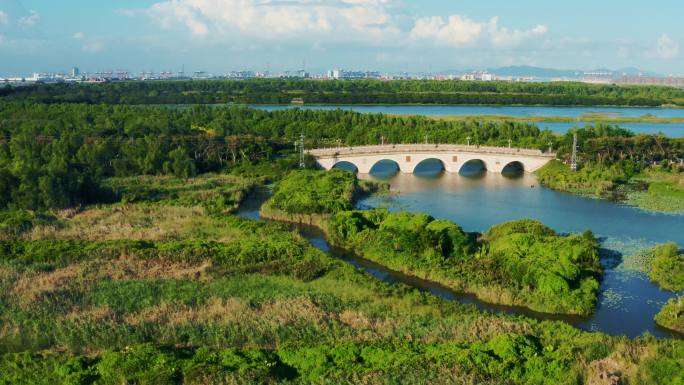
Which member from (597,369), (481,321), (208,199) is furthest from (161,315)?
(208,199)

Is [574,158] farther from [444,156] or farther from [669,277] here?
[669,277]

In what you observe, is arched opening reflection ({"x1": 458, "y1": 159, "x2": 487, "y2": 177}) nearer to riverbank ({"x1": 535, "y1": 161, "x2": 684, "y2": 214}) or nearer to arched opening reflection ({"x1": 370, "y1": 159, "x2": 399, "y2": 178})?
riverbank ({"x1": 535, "y1": 161, "x2": 684, "y2": 214})

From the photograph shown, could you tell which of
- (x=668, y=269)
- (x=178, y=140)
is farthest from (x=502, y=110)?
(x=668, y=269)

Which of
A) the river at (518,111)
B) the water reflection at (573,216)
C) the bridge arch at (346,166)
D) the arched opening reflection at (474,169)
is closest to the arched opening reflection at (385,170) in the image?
the water reflection at (573,216)

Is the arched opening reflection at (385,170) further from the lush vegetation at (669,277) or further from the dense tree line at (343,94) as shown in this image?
the dense tree line at (343,94)

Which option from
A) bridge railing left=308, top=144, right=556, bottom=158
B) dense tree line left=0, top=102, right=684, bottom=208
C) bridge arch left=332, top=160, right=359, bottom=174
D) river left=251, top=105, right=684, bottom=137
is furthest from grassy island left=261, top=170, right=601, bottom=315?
river left=251, top=105, right=684, bottom=137

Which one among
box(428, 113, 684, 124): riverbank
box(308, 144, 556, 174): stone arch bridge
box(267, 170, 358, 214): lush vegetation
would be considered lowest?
box(267, 170, 358, 214): lush vegetation
